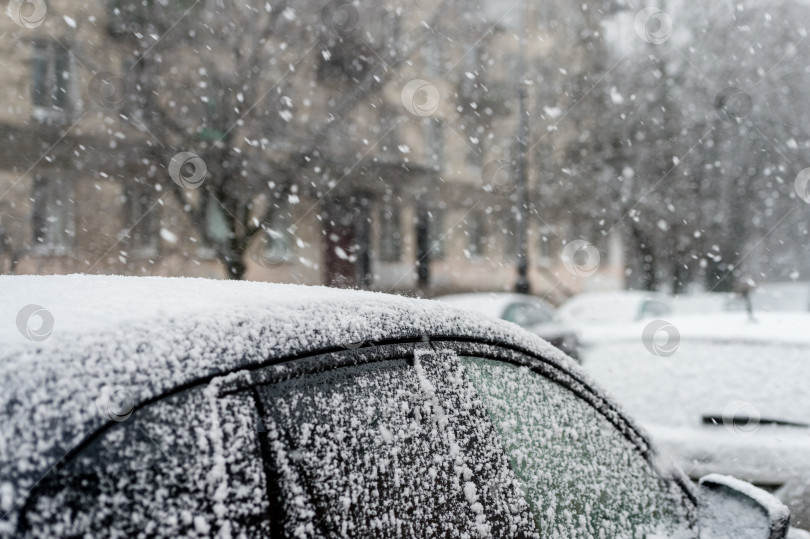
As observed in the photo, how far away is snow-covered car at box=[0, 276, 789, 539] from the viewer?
3.33 feet

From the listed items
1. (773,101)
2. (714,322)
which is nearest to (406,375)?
(714,322)

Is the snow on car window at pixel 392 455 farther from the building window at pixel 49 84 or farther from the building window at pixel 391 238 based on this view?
the building window at pixel 391 238

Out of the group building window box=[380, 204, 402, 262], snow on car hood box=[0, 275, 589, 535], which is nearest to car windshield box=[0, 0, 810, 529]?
snow on car hood box=[0, 275, 589, 535]

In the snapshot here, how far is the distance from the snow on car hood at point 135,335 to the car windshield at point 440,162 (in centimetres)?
2

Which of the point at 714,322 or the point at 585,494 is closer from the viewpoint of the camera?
the point at 585,494

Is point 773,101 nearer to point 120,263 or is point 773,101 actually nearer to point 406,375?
point 120,263

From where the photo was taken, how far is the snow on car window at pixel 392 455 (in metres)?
1.22

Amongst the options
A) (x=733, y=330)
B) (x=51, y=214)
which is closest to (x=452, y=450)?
(x=733, y=330)

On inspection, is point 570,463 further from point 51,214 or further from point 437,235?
point 437,235

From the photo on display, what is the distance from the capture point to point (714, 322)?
5.58 m

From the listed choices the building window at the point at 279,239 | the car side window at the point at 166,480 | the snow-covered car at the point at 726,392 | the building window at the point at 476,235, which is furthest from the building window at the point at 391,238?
the car side window at the point at 166,480

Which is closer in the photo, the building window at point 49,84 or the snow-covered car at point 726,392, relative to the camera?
the snow-covered car at point 726,392

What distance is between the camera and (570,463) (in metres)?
1.77

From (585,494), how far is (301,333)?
87cm
